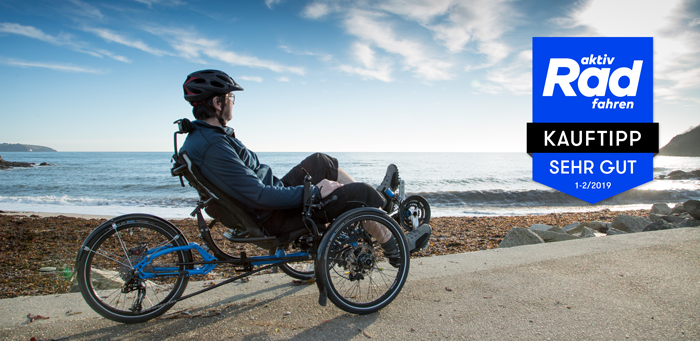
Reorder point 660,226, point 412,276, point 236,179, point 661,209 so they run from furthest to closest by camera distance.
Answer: point 661,209, point 660,226, point 412,276, point 236,179

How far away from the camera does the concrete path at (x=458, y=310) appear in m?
2.23

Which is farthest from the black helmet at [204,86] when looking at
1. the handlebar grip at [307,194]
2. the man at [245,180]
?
the handlebar grip at [307,194]

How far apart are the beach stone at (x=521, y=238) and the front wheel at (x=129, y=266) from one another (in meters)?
4.28

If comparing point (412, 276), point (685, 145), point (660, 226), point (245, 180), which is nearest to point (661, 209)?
point (660, 226)

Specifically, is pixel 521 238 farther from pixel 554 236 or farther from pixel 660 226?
pixel 660 226

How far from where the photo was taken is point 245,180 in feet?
7.80

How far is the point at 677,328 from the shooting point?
2.28 meters

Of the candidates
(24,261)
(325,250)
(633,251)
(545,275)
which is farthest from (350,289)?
(24,261)

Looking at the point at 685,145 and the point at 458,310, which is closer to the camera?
the point at 458,310

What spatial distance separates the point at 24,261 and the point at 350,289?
4.36 m

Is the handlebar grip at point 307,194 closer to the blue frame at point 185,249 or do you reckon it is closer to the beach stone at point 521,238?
the blue frame at point 185,249

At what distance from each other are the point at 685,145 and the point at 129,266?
451 feet

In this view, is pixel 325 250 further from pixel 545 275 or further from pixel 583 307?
pixel 545 275

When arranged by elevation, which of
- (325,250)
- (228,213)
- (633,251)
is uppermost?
(228,213)
